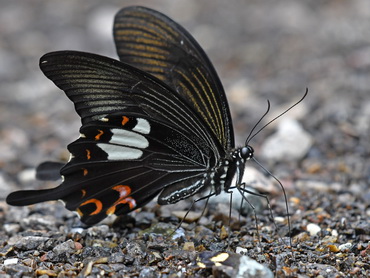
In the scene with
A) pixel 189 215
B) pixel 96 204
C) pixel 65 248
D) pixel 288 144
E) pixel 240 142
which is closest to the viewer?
pixel 65 248

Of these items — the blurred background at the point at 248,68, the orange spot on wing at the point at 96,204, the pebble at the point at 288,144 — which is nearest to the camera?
the orange spot on wing at the point at 96,204

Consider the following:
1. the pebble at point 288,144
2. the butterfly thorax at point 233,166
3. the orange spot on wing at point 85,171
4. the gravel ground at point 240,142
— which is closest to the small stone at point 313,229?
the gravel ground at point 240,142

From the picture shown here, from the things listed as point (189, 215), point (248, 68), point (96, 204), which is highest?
point (248, 68)

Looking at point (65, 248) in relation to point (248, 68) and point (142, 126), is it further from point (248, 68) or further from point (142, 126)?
point (248, 68)

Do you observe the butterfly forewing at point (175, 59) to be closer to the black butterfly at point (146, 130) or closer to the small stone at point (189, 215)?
the black butterfly at point (146, 130)

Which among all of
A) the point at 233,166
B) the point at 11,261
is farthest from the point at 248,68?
the point at 11,261

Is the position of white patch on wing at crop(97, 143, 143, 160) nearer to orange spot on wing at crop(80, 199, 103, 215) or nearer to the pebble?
orange spot on wing at crop(80, 199, 103, 215)

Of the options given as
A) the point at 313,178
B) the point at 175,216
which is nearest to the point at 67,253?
the point at 175,216
